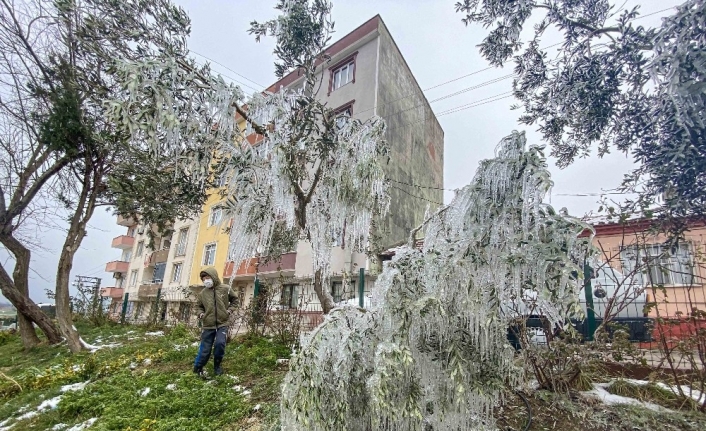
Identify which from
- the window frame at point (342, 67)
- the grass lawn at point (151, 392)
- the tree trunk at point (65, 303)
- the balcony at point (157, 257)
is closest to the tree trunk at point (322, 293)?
the grass lawn at point (151, 392)

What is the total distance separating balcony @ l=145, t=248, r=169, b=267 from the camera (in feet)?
77.0

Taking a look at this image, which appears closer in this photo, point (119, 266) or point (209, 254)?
point (209, 254)

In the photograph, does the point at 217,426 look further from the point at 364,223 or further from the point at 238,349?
the point at 238,349

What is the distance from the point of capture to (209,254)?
19.1 meters

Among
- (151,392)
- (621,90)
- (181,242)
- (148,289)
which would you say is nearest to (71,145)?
(151,392)

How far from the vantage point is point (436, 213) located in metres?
2.36

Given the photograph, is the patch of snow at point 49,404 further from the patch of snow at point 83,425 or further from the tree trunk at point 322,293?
the tree trunk at point 322,293

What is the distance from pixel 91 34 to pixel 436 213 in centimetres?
478

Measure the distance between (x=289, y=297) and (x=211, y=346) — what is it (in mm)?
1993

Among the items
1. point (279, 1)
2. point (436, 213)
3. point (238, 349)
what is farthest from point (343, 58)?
point (436, 213)

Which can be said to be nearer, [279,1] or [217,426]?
[217,426]

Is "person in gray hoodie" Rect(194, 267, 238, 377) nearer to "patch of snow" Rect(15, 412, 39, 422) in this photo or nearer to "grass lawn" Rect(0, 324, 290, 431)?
"grass lawn" Rect(0, 324, 290, 431)

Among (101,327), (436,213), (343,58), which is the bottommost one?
(101,327)

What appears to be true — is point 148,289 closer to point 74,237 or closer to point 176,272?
point 176,272
